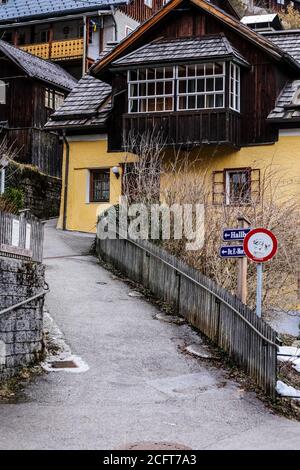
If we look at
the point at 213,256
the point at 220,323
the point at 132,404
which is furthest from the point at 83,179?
the point at 132,404

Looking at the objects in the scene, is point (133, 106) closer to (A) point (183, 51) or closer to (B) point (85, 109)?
(A) point (183, 51)

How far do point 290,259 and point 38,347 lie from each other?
731 centimetres

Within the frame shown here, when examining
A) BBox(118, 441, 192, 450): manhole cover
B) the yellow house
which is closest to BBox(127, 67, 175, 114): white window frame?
the yellow house

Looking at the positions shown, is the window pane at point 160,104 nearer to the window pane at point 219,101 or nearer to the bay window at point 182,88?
the bay window at point 182,88

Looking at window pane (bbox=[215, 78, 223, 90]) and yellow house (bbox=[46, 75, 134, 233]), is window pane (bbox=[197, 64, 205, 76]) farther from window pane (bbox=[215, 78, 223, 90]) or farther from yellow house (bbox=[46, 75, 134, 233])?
yellow house (bbox=[46, 75, 134, 233])

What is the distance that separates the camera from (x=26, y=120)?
119ft

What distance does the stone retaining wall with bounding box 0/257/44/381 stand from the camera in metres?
12.3

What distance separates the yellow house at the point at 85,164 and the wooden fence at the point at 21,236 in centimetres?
1400

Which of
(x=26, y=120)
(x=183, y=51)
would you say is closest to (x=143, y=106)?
(x=183, y=51)

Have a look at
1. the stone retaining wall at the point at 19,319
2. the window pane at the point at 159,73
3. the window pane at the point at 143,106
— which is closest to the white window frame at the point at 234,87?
the window pane at the point at 159,73

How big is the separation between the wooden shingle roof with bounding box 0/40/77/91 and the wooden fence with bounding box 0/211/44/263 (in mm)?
22915

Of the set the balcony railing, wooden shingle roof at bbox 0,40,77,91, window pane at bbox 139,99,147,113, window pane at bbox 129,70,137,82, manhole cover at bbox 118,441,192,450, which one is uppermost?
the balcony railing

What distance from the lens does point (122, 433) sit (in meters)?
10.1

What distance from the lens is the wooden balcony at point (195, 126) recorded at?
82.7 ft
